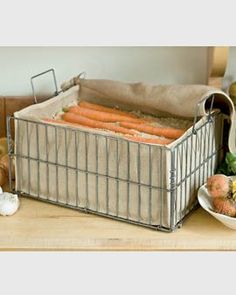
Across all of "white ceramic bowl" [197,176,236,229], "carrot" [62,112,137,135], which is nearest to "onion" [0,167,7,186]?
"carrot" [62,112,137,135]

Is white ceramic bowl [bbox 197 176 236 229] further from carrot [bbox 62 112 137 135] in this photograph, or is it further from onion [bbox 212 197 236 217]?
carrot [bbox 62 112 137 135]

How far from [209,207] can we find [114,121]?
0.26 metres

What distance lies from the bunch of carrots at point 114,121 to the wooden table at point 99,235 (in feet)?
0.51

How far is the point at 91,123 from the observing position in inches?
61.0

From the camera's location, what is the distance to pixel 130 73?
1.72 meters

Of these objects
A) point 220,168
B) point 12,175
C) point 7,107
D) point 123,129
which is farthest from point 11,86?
point 220,168

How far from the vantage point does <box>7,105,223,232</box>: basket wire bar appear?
140 centimetres

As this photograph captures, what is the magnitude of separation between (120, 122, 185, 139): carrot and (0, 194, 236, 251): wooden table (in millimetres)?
151

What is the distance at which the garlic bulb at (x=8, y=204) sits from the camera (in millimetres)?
1474

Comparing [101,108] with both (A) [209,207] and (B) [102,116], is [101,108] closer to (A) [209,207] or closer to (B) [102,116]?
(B) [102,116]

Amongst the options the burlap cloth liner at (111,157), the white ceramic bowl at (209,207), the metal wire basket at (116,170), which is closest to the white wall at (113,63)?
the burlap cloth liner at (111,157)

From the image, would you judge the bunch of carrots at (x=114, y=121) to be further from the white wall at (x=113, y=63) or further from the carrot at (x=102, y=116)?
the white wall at (x=113, y=63)

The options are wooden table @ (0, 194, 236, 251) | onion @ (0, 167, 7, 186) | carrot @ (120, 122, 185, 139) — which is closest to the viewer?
wooden table @ (0, 194, 236, 251)

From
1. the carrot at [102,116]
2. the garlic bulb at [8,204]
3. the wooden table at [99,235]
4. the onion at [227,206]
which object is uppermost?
the carrot at [102,116]
